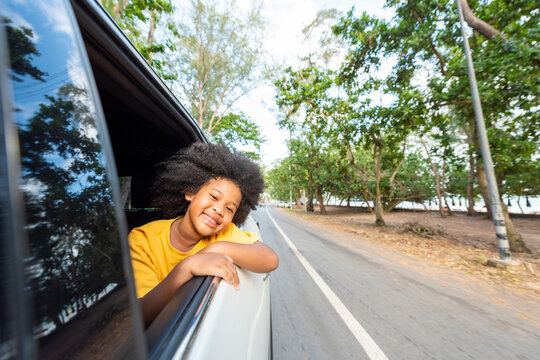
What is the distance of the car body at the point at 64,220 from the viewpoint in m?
0.31

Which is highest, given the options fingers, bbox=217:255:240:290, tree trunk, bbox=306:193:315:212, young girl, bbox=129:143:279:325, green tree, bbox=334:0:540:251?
green tree, bbox=334:0:540:251

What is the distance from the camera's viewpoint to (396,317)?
109 inches

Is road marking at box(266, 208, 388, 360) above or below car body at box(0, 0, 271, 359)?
below

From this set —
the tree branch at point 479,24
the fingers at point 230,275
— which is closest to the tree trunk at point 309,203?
the tree branch at point 479,24

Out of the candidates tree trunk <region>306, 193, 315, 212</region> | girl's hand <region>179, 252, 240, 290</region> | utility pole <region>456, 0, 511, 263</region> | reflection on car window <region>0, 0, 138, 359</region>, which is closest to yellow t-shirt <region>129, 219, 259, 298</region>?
girl's hand <region>179, 252, 240, 290</region>

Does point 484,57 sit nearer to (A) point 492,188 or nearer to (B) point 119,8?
(A) point 492,188

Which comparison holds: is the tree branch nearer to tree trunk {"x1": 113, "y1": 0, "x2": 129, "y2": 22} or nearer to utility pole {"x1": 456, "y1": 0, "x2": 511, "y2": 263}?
utility pole {"x1": 456, "y1": 0, "x2": 511, "y2": 263}

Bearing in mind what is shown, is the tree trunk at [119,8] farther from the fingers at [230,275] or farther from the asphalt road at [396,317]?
the asphalt road at [396,317]

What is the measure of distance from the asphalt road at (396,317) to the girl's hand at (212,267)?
165cm

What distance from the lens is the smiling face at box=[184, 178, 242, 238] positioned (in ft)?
5.14

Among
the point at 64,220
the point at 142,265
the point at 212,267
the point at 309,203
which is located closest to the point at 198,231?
the point at 142,265

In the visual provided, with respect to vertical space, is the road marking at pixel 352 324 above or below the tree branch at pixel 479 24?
below

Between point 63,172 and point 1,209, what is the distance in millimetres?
174

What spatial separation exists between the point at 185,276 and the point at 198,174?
104 centimetres
